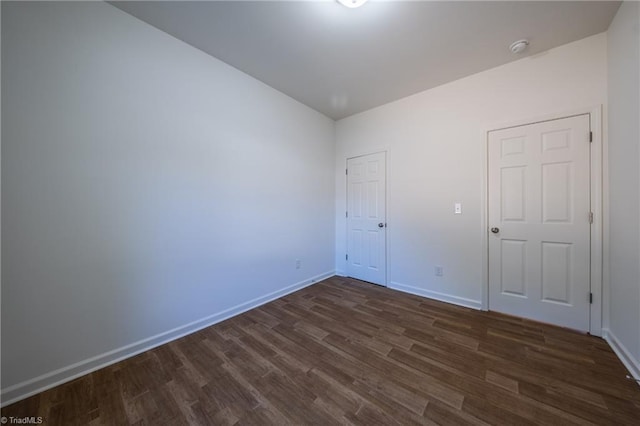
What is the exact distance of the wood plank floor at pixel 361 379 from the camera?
127 centimetres

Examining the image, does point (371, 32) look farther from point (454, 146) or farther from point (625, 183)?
point (625, 183)

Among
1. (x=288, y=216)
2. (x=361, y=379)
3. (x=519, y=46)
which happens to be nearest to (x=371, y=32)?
(x=519, y=46)

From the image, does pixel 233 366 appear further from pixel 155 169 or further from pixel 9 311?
pixel 155 169

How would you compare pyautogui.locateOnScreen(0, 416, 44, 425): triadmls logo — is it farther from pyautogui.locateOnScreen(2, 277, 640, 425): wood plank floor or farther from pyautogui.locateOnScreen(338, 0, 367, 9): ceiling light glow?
pyautogui.locateOnScreen(338, 0, 367, 9): ceiling light glow

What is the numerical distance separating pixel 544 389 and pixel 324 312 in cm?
179

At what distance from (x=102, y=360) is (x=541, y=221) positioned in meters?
4.06

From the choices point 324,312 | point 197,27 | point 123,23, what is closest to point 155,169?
point 123,23

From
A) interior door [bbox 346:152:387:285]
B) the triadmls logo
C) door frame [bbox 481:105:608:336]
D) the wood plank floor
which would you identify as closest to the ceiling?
door frame [bbox 481:105:608:336]

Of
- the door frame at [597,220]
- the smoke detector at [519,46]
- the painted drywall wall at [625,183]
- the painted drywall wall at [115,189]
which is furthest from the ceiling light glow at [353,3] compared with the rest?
the door frame at [597,220]

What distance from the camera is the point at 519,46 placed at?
2041mm

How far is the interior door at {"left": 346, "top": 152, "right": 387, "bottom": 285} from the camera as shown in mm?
3314

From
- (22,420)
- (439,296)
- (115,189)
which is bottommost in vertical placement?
(22,420)

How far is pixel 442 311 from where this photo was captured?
2.50 meters

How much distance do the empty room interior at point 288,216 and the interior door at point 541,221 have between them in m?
0.02
